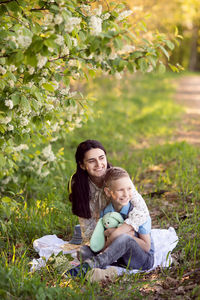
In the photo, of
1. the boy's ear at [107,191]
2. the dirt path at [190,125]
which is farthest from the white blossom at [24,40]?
the dirt path at [190,125]

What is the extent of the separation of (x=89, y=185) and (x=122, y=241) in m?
0.76

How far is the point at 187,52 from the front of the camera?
4106 centimetres

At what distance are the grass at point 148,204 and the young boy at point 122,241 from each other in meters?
0.13

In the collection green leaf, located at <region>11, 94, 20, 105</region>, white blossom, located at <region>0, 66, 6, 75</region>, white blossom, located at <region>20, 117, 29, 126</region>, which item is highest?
white blossom, located at <region>0, 66, 6, 75</region>

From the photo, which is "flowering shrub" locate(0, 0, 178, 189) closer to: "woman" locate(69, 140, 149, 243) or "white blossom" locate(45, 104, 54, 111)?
"white blossom" locate(45, 104, 54, 111)

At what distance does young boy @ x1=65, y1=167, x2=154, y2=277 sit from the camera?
9.04ft

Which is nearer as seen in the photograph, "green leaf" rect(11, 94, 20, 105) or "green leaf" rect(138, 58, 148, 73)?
"green leaf" rect(138, 58, 148, 73)

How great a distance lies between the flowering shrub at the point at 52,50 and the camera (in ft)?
6.96

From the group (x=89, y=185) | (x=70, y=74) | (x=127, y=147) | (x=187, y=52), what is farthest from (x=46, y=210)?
(x=187, y=52)

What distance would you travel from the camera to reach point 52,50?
2.26 meters

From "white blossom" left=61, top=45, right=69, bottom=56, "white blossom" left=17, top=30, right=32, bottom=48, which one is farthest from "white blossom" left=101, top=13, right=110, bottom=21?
"white blossom" left=17, top=30, right=32, bottom=48

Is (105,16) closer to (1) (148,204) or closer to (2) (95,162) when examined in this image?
(2) (95,162)

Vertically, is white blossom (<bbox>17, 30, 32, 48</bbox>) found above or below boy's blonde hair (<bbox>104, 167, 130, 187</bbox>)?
above

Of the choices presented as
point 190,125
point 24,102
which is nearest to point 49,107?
point 24,102
